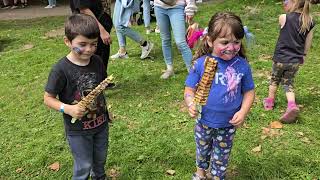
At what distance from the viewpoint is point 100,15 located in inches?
185

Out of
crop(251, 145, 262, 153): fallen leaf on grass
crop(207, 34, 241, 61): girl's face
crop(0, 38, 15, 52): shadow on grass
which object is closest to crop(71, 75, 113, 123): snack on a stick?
crop(207, 34, 241, 61): girl's face

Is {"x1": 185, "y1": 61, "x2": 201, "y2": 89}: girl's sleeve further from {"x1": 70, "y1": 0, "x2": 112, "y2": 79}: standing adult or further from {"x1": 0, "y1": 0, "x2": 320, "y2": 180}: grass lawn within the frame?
{"x1": 70, "y1": 0, "x2": 112, "y2": 79}: standing adult

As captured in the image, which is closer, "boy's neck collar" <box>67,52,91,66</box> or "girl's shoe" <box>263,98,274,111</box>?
"boy's neck collar" <box>67,52,91,66</box>

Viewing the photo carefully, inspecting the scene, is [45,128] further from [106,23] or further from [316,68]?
[316,68]

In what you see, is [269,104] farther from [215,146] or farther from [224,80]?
[224,80]

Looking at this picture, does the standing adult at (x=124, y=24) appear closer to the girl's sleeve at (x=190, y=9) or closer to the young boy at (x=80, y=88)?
the girl's sleeve at (x=190, y=9)

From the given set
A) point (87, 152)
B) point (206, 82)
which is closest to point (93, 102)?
point (87, 152)

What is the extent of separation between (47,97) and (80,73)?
262 mm

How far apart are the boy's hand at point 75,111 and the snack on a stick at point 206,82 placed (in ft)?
2.39

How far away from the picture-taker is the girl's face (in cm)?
259

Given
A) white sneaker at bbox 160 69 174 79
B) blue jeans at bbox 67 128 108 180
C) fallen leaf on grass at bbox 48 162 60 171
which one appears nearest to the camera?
blue jeans at bbox 67 128 108 180

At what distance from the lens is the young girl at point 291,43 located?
13.2 feet

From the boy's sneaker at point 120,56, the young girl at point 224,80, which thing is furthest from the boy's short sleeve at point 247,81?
the boy's sneaker at point 120,56

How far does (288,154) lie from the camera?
3.65 metres
